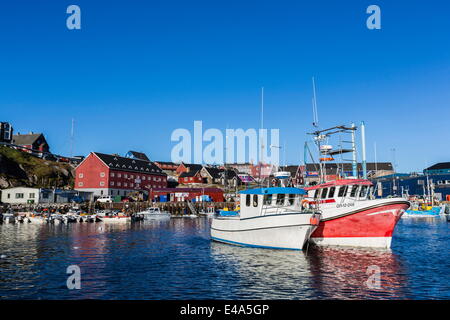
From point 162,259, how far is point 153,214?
55.8 m

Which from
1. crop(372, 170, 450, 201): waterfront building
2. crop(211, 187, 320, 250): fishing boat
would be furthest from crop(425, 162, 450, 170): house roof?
crop(211, 187, 320, 250): fishing boat

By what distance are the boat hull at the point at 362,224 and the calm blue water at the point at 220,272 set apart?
1693 mm

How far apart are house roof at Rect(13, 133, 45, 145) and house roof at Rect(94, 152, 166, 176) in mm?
46196

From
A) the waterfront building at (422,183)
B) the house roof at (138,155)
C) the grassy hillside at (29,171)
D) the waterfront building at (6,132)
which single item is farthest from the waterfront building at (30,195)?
the waterfront building at (422,183)

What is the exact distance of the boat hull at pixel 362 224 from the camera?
1155 inches

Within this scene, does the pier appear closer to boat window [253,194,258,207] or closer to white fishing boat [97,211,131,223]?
white fishing boat [97,211,131,223]

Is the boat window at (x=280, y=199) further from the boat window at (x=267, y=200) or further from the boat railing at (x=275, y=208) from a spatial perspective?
the boat window at (x=267, y=200)

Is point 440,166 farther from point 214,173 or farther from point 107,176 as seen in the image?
point 107,176

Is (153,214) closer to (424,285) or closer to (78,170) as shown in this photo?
(78,170)

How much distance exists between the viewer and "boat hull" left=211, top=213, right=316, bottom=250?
2664 centimetres

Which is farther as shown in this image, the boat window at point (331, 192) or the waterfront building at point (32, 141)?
the waterfront building at point (32, 141)

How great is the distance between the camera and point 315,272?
68.4 feet

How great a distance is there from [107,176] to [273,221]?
271ft

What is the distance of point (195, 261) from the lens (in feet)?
83.2
